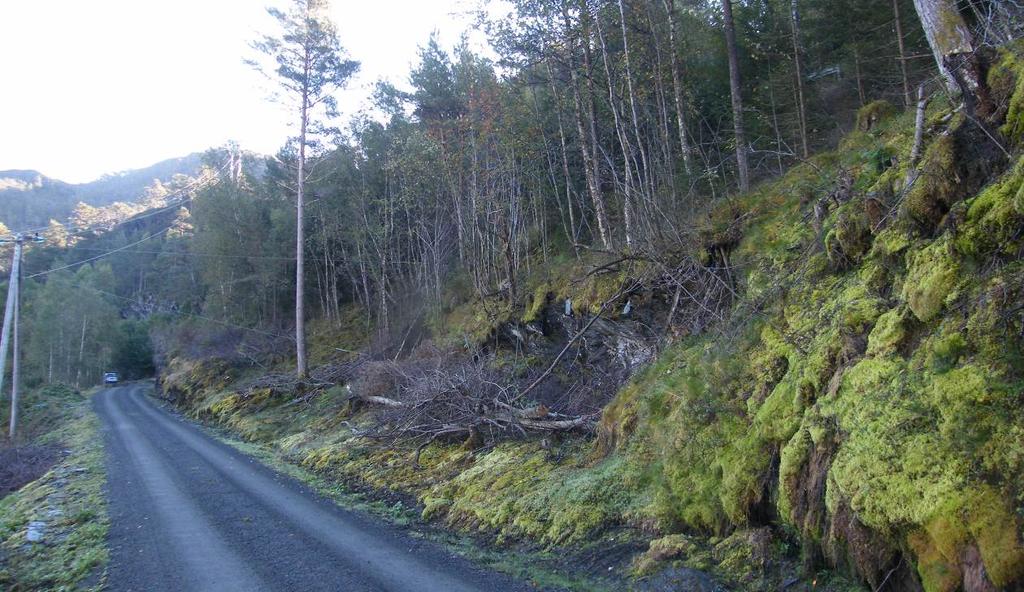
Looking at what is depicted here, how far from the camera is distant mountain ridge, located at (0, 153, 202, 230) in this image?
378 feet

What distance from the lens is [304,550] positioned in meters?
7.41

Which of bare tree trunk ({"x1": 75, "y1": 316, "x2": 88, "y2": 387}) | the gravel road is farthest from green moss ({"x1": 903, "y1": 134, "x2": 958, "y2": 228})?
bare tree trunk ({"x1": 75, "y1": 316, "x2": 88, "y2": 387})

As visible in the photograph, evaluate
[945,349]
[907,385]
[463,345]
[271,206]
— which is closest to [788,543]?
[907,385]

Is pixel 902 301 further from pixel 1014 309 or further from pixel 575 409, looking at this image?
pixel 575 409

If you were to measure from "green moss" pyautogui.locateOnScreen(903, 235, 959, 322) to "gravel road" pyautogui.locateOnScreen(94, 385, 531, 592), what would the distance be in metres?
4.34

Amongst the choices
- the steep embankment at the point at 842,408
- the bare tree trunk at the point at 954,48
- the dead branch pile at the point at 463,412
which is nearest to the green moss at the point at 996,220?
the steep embankment at the point at 842,408

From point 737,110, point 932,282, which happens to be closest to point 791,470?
point 932,282

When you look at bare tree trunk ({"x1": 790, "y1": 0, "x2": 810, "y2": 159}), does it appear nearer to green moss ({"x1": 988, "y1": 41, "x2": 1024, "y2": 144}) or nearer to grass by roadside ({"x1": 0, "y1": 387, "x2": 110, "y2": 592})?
green moss ({"x1": 988, "y1": 41, "x2": 1024, "y2": 144})

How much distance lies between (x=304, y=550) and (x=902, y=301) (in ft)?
22.9

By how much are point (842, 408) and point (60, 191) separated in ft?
594

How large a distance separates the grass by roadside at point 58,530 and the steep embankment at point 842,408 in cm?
437

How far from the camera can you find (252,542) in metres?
7.79

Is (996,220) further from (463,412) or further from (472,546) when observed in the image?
(463,412)

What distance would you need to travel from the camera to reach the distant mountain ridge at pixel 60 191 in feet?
378
